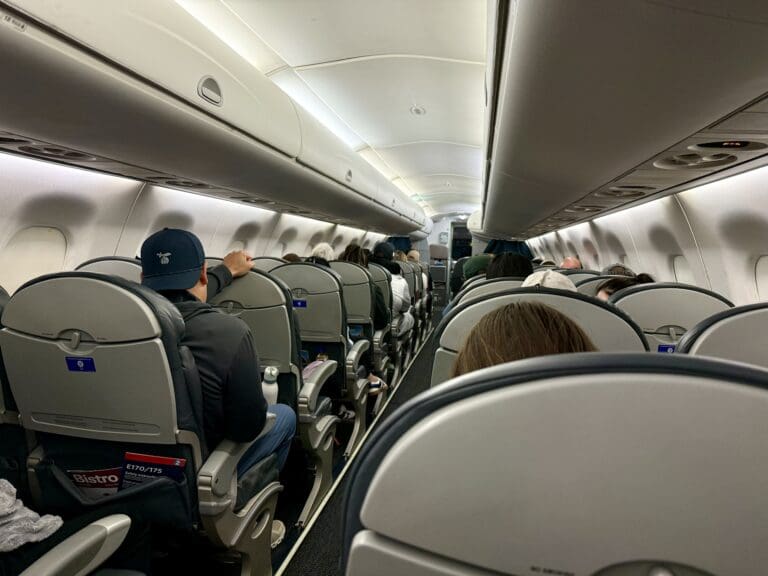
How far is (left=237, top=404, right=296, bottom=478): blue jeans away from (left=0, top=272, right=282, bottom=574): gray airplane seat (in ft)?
0.85

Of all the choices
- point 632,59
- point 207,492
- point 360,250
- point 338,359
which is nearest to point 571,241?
point 360,250

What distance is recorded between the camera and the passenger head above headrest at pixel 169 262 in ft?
6.43

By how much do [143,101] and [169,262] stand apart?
79cm

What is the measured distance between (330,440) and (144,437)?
180cm

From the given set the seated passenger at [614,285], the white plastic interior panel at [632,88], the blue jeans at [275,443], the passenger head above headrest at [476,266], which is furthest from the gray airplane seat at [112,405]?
the passenger head above headrest at [476,266]

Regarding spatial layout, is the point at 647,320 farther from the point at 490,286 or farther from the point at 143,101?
the point at 143,101

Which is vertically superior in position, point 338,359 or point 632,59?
point 632,59

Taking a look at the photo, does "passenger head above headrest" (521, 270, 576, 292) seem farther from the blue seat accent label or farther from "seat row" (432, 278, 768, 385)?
the blue seat accent label

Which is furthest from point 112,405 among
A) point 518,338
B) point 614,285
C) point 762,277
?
point 762,277

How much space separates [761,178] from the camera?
317cm

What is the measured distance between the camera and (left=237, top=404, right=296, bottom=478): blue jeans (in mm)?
2090

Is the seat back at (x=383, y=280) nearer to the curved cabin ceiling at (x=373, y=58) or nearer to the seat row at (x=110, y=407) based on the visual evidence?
the curved cabin ceiling at (x=373, y=58)

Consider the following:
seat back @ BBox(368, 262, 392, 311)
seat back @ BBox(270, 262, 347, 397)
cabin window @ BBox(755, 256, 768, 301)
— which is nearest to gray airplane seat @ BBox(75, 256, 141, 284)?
seat back @ BBox(270, 262, 347, 397)

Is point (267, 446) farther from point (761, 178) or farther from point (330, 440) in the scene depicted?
point (761, 178)
